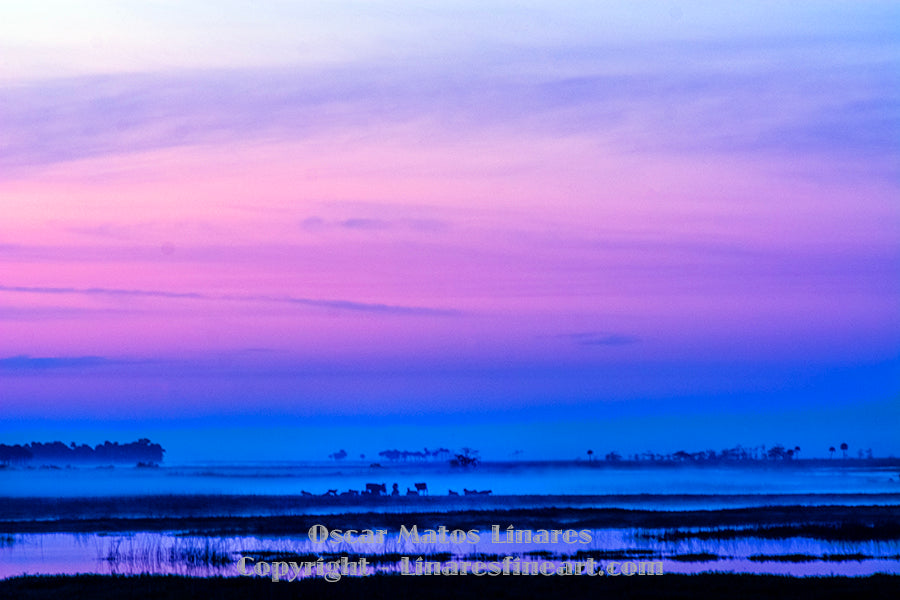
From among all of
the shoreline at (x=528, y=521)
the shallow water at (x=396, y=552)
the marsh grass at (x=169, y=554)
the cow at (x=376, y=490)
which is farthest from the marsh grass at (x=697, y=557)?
the cow at (x=376, y=490)

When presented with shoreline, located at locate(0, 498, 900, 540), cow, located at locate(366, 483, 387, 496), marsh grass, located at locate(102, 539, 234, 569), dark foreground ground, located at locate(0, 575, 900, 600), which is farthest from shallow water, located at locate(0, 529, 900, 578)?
cow, located at locate(366, 483, 387, 496)

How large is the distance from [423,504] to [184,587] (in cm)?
4761

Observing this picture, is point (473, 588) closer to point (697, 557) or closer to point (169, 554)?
point (697, 557)

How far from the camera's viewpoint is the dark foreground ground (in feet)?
87.9

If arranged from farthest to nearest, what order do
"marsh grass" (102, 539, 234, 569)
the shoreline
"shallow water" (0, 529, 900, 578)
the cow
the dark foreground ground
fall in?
the cow → the shoreline → "marsh grass" (102, 539, 234, 569) → "shallow water" (0, 529, 900, 578) → the dark foreground ground

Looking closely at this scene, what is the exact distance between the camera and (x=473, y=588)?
2788 centimetres

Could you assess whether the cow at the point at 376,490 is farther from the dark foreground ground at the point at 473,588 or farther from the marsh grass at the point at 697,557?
the dark foreground ground at the point at 473,588

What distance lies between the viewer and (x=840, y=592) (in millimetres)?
26656

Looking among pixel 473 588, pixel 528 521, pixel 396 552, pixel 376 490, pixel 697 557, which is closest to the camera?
pixel 473 588

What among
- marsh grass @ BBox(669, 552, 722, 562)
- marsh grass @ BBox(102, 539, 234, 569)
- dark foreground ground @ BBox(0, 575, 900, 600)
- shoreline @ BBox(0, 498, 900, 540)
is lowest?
dark foreground ground @ BBox(0, 575, 900, 600)

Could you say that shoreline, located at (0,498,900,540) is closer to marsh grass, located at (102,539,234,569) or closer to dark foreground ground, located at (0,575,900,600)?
marsh grass, located at (102,539,234,569)

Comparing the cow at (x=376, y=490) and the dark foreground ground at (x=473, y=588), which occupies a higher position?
the cow at (x=376, y=490)

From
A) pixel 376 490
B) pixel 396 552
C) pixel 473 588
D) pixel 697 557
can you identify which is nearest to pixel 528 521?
pixel 396 552

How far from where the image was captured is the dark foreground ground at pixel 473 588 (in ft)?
87.9
